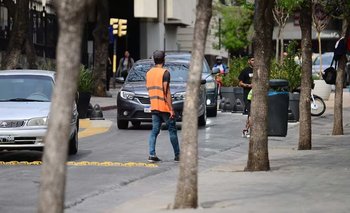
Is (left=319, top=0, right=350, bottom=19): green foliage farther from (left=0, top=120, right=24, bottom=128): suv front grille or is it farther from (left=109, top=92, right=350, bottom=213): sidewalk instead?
(left=0, top=120, right=24, bottom=128): suv front grille

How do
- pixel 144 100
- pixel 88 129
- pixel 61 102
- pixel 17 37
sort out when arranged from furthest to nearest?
pixel 17 37, pixel 88 129, pixel 144 100, pixel 61 102

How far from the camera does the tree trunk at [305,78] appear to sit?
19.3m

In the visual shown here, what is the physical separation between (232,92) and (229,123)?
18.4ft

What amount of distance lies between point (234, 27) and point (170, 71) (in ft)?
152

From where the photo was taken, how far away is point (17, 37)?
1217 inches

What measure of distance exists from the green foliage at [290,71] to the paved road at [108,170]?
272 inches

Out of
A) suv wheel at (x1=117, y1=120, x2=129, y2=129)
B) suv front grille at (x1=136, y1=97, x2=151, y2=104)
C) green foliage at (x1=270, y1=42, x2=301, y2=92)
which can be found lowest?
suv wheel at (x1=117, y1=120, x2=129, y2=129)

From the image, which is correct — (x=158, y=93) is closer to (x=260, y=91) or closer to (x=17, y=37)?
(x=260, y=91)

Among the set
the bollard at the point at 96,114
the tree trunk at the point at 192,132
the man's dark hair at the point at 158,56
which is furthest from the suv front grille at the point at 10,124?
the bollard at the point at 96,114

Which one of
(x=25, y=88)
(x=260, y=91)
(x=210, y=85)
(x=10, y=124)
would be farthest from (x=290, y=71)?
(x=260, y=91)

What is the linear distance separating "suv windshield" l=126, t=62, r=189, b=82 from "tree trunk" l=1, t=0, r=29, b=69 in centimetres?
570

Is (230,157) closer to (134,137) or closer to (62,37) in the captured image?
(134,137)

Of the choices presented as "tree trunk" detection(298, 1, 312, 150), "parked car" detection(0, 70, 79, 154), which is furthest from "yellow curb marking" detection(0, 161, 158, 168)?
"tree trunk" detection(298, 1, 312, 150)

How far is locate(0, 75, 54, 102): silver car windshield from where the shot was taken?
59.1ft
